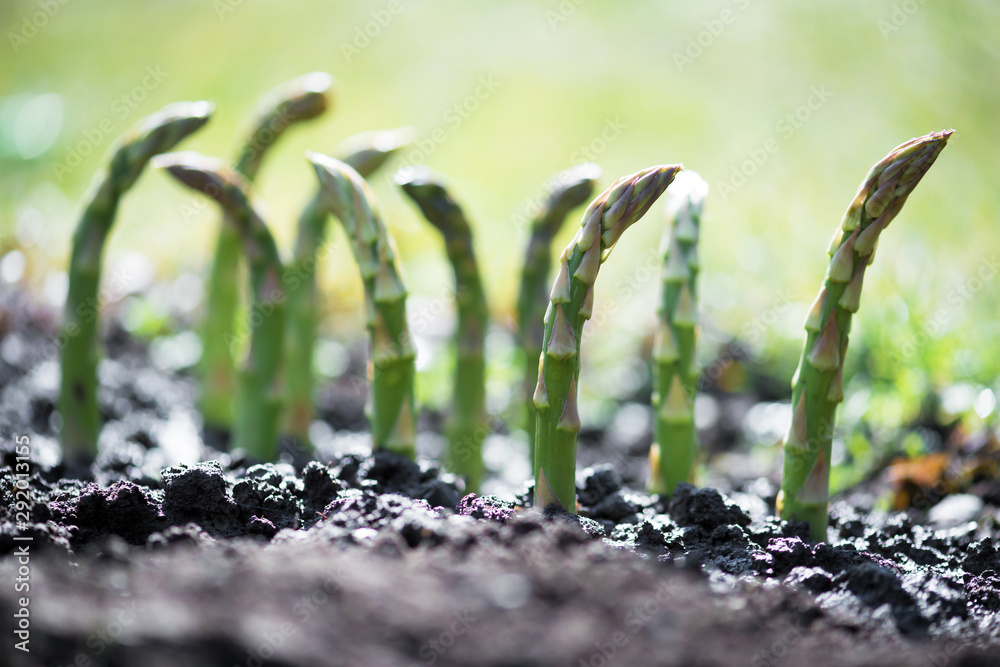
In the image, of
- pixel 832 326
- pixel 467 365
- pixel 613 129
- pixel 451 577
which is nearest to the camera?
pixel 451 577

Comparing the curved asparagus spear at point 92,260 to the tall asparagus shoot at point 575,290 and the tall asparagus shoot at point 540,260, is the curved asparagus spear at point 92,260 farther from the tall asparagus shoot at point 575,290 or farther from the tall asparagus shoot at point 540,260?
the tall asparagus shoot at point 575,290

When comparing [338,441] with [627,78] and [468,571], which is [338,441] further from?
[627,78]

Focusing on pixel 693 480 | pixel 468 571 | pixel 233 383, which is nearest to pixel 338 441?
pixel 233 383

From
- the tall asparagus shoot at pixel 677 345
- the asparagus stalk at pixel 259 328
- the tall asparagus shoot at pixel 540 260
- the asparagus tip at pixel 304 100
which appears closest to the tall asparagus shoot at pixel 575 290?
the tall asparagus shoot at pixel 677 345

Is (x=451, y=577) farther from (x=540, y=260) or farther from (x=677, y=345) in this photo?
(x=540, y=260)

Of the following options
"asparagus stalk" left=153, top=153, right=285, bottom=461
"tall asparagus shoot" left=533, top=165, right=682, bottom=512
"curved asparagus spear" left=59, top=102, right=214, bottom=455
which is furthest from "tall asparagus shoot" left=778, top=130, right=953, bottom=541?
"curved asparagus spear" left=59, top=102, right=214, bottom=455

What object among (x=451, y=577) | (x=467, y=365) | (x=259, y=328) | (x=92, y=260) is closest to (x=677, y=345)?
(x=467, y=365)
